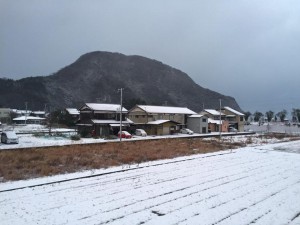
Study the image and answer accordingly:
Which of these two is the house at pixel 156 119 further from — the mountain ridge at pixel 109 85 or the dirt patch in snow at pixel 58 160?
the mountain ridge at pixel 109 85

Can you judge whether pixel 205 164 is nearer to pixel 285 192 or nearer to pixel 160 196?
pixel 285 192

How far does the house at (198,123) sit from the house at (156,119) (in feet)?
7.04

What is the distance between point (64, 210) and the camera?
9.98 m

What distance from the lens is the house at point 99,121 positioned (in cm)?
4166

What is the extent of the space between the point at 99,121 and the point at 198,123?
19753 mm

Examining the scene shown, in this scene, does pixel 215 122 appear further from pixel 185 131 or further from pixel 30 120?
pixel 30 120

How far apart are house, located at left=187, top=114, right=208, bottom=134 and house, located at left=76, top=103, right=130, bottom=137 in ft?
47.0

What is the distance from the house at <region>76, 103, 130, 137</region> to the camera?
137 feet

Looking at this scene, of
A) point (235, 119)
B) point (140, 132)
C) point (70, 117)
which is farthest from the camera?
point (235, 119)

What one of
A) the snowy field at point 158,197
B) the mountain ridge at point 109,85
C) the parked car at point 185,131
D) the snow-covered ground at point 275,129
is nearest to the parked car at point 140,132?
the parked car at point 185,131

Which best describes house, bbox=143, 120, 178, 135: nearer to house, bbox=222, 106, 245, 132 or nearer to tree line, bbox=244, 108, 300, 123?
house, bbox=222, 106, 245, 132

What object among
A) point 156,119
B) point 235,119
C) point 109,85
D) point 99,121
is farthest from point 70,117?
point 109,85

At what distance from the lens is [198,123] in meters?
53.8

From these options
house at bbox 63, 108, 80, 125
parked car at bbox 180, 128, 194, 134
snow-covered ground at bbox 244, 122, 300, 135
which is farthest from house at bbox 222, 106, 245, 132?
house at bbox 63, 108, 80, 125
